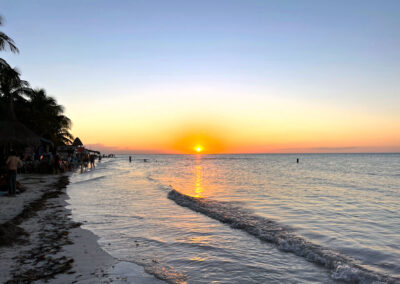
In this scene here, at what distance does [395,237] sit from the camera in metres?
8.21

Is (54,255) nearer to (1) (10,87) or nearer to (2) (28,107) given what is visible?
(1) (10,87)

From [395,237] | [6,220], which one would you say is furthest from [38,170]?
[395,237]

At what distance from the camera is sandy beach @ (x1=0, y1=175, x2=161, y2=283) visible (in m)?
4.63

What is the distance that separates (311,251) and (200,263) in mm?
2871

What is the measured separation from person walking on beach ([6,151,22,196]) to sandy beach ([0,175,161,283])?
3573 mm

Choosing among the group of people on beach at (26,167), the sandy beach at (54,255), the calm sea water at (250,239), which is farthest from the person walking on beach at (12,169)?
the sandy beach at (54,255)

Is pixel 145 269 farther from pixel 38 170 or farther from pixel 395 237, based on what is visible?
pixel 38 170

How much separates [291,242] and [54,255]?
18.6 ft

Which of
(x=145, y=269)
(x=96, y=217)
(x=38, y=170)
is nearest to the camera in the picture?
(x=145, y=269)

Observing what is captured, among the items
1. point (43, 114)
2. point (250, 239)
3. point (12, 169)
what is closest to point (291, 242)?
point (250, 239)

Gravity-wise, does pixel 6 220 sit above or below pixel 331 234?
above

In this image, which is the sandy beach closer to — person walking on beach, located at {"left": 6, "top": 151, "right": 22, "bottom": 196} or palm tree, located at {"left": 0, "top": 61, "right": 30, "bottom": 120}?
person walking on beach, located at {"left": 6, "top": 151, "right": 22, "bottom": 196}

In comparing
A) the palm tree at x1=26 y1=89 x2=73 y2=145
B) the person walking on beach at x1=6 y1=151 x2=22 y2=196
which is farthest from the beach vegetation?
the person walking on beach at x1=6 y1=151 x2=22 y2=196

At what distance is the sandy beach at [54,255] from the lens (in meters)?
4.63
